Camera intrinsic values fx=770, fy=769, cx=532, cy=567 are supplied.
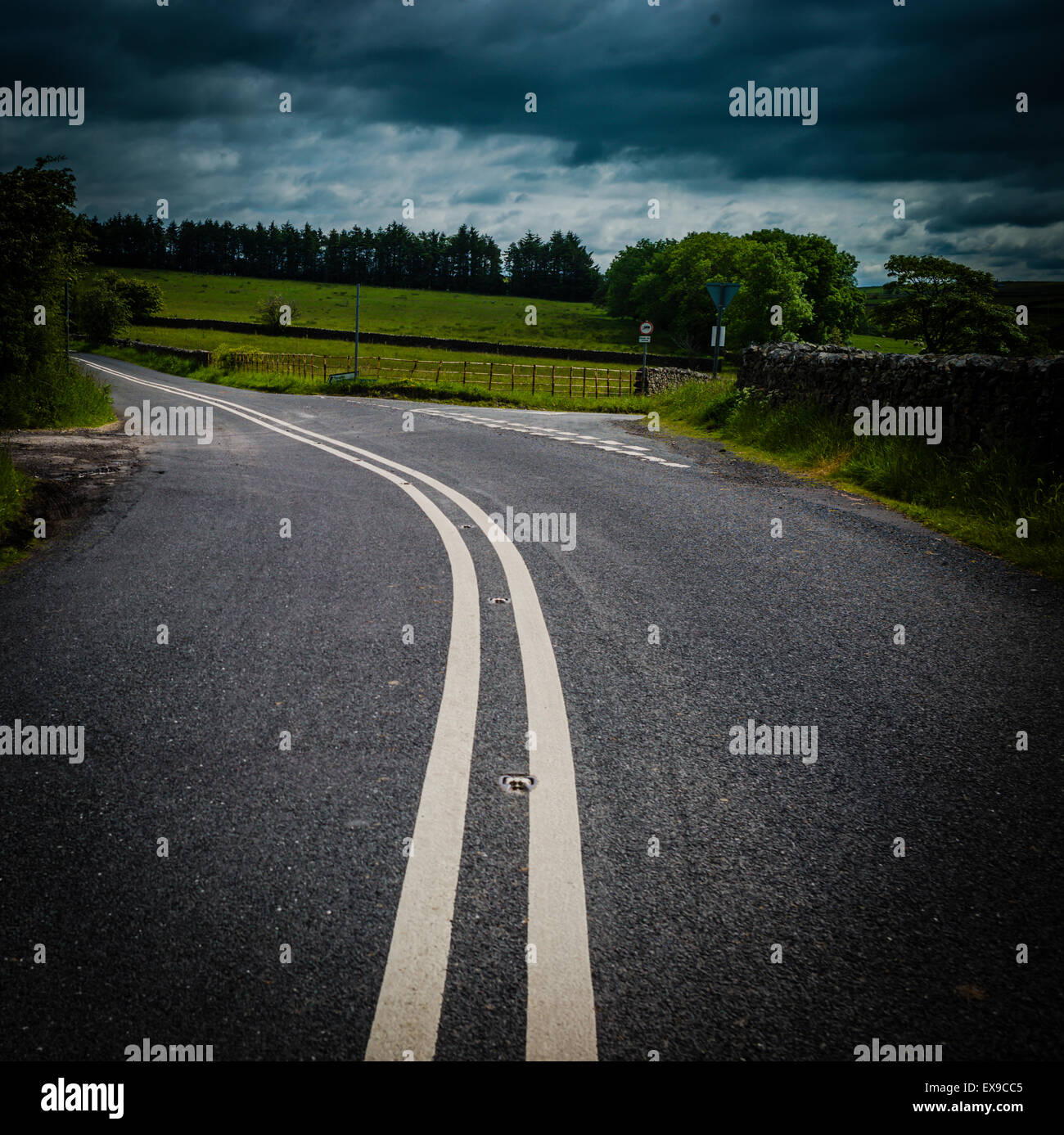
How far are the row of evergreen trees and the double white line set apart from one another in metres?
158

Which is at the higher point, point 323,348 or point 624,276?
point 624,276

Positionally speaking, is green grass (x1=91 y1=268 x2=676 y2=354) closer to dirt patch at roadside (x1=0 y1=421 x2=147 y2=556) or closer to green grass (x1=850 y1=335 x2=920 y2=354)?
green grass (x1=850 y1=335 x2=920 y2=354)

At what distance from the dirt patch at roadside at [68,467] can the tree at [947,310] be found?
150ft

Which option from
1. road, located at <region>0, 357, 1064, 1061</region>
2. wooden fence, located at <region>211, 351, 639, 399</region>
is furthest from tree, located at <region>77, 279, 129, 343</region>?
road, located at <region>0, 357, 1064, 1061</region>

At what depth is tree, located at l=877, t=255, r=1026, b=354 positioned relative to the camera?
45750 millimetres

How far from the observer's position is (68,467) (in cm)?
1114

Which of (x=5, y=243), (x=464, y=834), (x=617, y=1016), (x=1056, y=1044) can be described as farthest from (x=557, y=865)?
(x=5, y=243)

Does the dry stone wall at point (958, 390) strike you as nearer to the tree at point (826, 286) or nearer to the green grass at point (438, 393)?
the green grass at point (438, 393)

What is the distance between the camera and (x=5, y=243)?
52.6ft

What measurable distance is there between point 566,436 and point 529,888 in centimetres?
1543

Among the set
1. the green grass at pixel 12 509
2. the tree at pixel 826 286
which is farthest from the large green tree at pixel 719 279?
the green grass at pixel 12 509

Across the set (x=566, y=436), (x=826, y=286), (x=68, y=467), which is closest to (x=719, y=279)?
(x=826, y=286)

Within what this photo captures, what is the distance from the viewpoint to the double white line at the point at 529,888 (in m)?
1.98

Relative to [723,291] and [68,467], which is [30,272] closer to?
[68,467]
